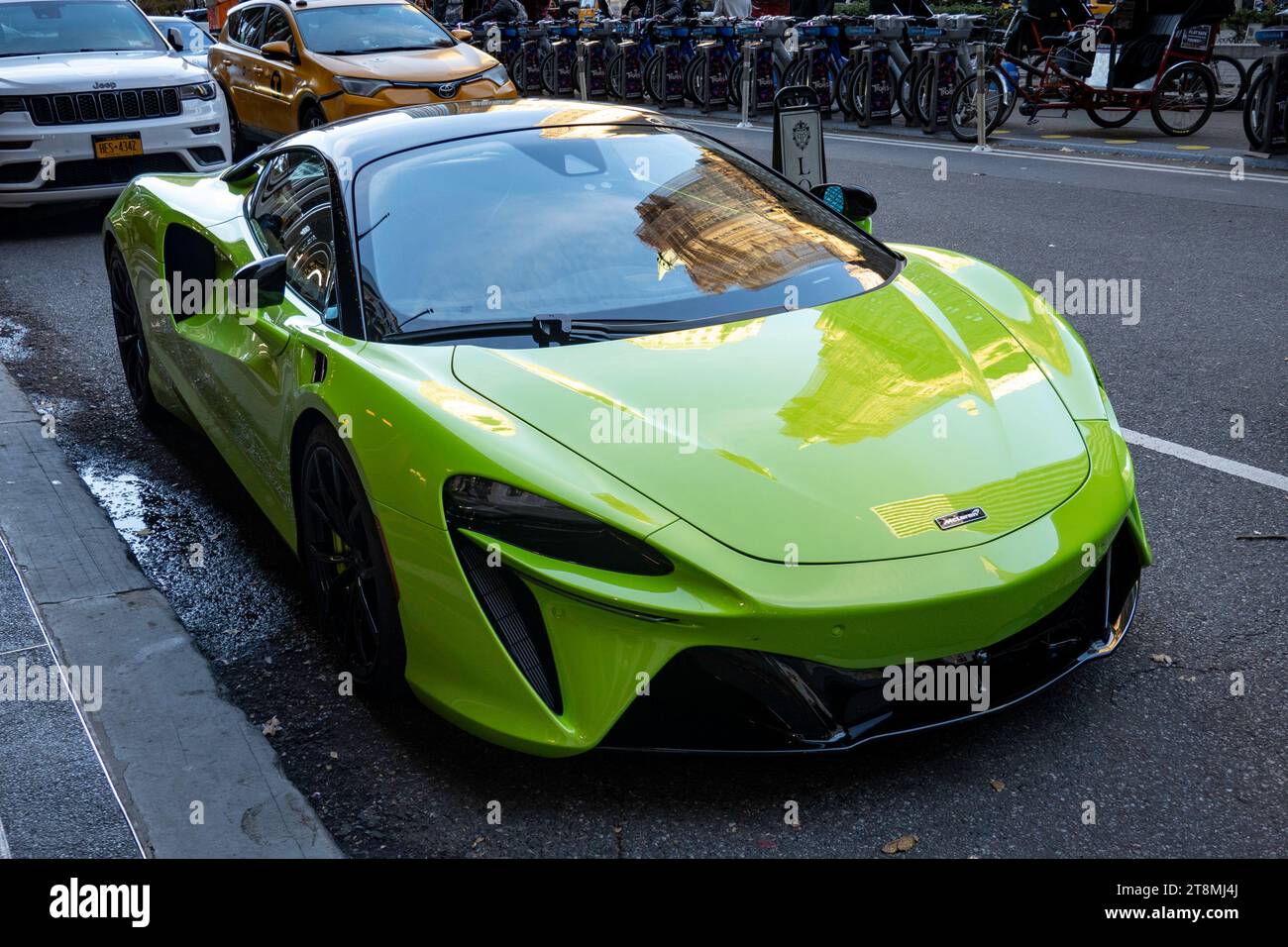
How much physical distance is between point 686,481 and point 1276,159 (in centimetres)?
1043

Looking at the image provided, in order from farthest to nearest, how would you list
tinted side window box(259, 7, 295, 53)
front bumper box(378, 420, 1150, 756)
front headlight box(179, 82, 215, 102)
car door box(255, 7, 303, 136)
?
tinted side window box(259, 7, 295, 53) → car door box(255, 7, 303, 136) → front headlight box(179, 82, 215, 102) → front bumper box(378, 420, 1150, 756)

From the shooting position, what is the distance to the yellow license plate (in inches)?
379

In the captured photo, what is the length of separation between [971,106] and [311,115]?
6766mm

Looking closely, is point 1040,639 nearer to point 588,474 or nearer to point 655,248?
point 588,474

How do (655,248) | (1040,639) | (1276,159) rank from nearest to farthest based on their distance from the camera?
1. (1040,639)
2. (655,248)
3. (1276,159)

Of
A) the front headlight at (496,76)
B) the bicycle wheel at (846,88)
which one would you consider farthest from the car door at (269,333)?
the bicycle wheel at (846,88)

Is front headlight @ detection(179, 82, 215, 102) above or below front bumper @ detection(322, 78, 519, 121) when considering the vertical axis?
above

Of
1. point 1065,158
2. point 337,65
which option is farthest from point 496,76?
point 1065,158

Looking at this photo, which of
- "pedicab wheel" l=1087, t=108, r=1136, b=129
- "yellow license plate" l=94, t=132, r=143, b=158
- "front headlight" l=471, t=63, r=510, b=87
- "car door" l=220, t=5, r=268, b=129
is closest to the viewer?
"yellow license plate" l=94, t=132, r=143, b=158

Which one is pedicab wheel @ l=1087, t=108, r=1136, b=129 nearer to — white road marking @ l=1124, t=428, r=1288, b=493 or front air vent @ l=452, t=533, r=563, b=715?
white road marking @ l=1124, t=428, r=1288, b=493

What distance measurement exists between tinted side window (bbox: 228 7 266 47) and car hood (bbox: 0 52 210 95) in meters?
2.64

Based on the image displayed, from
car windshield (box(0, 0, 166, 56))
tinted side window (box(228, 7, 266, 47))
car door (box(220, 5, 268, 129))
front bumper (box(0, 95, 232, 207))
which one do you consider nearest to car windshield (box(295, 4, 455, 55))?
car door (box(220, 5, 268, 129))
